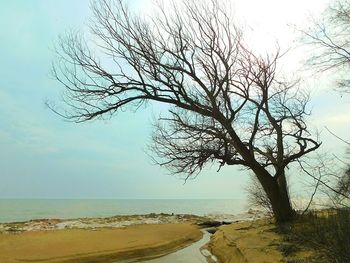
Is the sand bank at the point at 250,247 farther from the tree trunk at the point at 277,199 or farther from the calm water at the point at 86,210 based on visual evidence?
the calm water at the point at 86,210

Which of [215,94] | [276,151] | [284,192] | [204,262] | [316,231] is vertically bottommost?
[204,262]

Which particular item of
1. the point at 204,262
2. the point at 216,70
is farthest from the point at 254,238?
the point at 216,70

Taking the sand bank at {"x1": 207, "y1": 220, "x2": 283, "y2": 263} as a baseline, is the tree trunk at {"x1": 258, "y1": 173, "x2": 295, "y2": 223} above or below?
above

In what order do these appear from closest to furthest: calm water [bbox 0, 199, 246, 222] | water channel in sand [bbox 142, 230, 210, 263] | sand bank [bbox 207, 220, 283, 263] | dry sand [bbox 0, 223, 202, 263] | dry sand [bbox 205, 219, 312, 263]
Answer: dry sand [bbox 205, 219, 312, 263]
sand bank [bbox 207, 220, 283, 263]
dry sand [bbox 0, 223, 202, 263]
water channel in sand [bbox 142, 230, 210, 263]
calm water [bbox 0, 199, 246, 222]

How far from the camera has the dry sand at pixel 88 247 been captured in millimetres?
13475

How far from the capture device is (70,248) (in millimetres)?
15023

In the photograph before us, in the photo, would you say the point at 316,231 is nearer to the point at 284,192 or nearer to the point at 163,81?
the point at 284,192

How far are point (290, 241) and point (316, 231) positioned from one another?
2030mm

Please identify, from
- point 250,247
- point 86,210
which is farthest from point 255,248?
point 86,210

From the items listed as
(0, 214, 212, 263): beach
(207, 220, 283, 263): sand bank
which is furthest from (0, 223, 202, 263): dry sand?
(207, 220, 283, 263): sand bank

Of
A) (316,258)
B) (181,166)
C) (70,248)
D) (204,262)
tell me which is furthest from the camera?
(181,166)

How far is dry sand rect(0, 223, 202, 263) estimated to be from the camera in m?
13.5

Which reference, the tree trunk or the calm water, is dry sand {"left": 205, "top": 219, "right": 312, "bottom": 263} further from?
the calm water

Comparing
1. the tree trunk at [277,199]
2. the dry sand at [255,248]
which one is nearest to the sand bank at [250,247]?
the dry sand at [255,248]
